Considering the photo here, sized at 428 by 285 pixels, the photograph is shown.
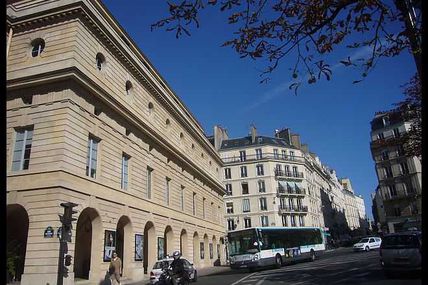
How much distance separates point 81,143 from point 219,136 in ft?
167

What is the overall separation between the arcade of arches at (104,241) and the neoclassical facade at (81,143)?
2.4 inches

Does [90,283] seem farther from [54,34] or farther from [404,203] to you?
[404,203]

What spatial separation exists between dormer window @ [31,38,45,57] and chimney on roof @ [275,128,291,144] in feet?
184

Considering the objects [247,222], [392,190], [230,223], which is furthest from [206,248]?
[392,190]

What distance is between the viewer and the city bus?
2658cm

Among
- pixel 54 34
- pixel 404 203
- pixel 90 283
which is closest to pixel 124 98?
pixel 54 34

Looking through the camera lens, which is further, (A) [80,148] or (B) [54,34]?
(B) [54,34]

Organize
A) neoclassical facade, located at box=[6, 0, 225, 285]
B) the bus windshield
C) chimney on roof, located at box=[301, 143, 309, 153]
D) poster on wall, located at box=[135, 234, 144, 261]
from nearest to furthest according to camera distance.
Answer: neoclassical facade, located at box=[6, 0, 225, 285] → poster on wall, located at box=[135, 234, 144, 261] → the bus windshield → chimney on roof, located at box=[301, 143, 309, 153]

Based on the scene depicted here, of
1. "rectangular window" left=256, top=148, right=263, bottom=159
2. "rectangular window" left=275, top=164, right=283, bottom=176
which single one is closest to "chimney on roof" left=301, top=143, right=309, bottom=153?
"rectangular window" left=275, top=164, right=283, bottom=176

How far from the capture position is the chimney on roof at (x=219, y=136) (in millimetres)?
68125

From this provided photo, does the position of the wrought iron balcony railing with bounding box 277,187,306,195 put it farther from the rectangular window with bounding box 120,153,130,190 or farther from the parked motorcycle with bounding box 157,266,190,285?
the parked motorcycle with bounding box 157,266,190,285

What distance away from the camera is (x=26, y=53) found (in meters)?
21.2

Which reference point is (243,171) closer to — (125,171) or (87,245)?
(125,171)

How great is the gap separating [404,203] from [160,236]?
45529 millimetres
